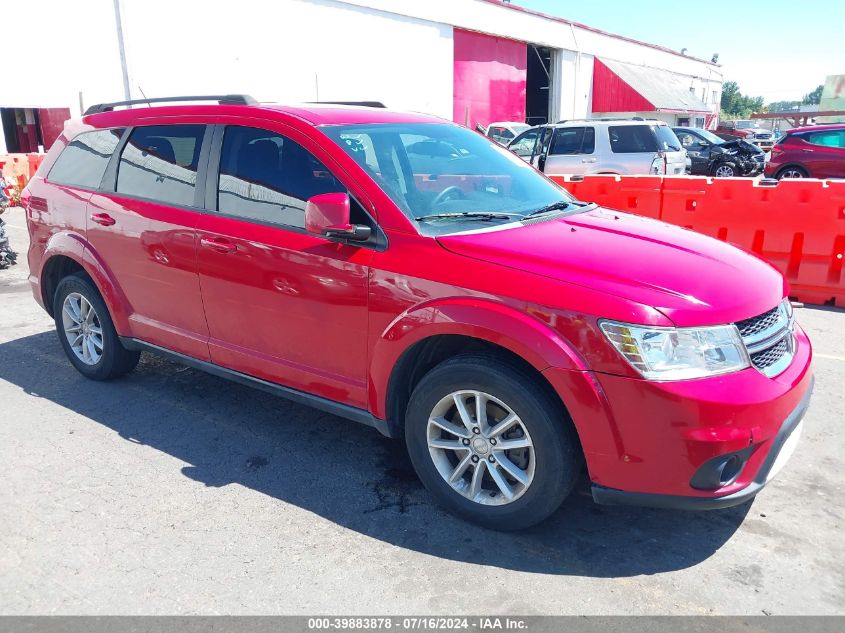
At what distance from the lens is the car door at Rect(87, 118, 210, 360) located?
4090 mm

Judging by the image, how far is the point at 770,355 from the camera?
115 inches

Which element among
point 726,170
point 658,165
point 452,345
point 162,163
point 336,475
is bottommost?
point 336,475

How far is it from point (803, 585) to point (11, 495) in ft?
12.1

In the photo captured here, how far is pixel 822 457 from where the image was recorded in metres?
3.82

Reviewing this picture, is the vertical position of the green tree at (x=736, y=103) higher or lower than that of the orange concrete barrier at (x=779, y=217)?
higher

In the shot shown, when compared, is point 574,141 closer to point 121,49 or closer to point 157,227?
point 157,227

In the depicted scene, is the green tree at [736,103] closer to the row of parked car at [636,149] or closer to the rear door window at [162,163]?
the row of parked car at [636,149]

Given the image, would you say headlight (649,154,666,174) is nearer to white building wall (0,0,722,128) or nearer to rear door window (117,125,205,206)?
white building wall (0,0,722,128)

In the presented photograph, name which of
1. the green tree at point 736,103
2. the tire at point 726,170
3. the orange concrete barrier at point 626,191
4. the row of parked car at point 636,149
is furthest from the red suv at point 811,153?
the green tree at point 736,103

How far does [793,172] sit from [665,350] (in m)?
15.8

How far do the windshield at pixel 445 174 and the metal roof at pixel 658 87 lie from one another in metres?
37.6

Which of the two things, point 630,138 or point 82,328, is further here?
point 630,138

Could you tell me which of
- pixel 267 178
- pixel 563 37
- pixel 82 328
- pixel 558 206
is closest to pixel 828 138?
pixel 558 206

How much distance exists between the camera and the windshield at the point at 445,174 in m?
3.47
